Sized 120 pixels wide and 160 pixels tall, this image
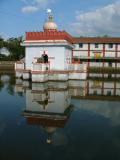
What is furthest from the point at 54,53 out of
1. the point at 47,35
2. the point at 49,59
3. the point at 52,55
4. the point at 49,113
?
the point at 49,113

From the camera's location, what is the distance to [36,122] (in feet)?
37.6

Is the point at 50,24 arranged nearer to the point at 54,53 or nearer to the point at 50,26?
the point at 50,26

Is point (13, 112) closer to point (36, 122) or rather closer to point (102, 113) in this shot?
point (36, 122)

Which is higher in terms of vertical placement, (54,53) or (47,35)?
(47,35)

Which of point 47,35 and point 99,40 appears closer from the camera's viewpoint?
point 47,35

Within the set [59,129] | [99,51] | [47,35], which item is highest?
[47,35]

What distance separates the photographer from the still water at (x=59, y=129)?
307 inches

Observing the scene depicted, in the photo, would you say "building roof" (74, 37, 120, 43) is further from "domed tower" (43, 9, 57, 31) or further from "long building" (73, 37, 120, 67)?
"domed tower" (43, 9, 57, 31)

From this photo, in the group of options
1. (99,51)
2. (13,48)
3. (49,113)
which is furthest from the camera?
(13,48)

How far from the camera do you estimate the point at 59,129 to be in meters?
10.4

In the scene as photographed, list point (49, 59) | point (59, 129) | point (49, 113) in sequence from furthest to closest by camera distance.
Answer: point (49, 59) < point (49, 113) < point (59, 129)

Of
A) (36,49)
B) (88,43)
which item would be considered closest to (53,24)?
(36,49)

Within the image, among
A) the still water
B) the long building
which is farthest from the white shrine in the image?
the long building

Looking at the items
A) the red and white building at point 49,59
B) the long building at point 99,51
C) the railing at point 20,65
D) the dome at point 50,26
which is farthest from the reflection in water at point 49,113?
the long building at point 99,51
